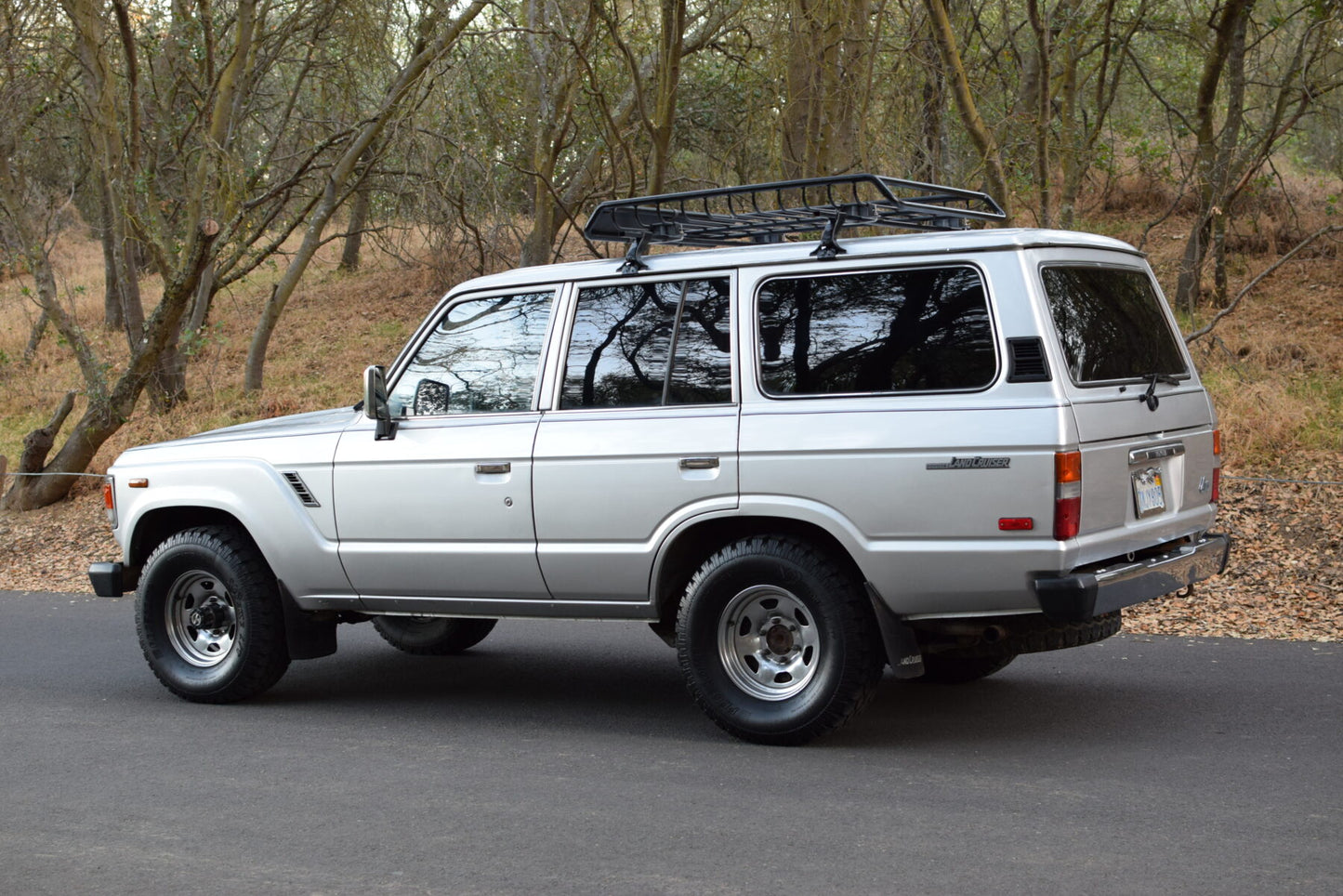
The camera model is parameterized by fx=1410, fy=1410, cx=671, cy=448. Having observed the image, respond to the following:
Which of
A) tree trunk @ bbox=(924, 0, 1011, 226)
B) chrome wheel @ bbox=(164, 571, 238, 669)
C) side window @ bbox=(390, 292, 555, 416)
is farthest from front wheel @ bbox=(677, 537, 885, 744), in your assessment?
tree trunk @ bbox=(924, 0, 1011, 226)

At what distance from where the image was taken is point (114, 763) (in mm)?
5938

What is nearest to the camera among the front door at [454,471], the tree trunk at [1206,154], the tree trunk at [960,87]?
the front door at [454,471]

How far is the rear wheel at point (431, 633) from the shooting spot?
8.16 m

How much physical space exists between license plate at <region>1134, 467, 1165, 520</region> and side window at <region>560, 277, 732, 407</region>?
1.70 metres

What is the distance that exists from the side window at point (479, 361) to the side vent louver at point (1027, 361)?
2.23 metres

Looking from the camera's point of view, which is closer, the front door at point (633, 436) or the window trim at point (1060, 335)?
the window trim at point (1060, 335)

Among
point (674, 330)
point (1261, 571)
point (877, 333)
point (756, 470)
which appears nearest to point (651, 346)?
point (674, 330)

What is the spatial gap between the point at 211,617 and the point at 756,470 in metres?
3.18

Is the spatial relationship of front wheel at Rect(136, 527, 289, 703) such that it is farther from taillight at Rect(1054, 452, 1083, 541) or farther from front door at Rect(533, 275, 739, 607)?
taillight at Rect(1054, 452, 1083, 541)

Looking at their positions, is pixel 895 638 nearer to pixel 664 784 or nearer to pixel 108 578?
pixel 664 784

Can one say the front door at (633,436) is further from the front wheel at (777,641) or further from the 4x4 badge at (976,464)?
the 4x4 badge at (976,464)

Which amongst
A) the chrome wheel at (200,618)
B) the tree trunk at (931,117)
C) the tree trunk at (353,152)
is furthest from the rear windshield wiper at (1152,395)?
the tree trunk at (353,152)

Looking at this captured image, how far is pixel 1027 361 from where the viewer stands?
5.36 meters

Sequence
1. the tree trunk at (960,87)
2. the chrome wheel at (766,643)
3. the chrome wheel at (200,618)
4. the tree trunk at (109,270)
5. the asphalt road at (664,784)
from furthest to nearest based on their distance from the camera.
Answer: the tree trunk at (109,270) → the tree trunk at (960,87) → the chrome wheel at (200,618) → the chrome wheel at (766,643) → the asphalt road at (664,784)
